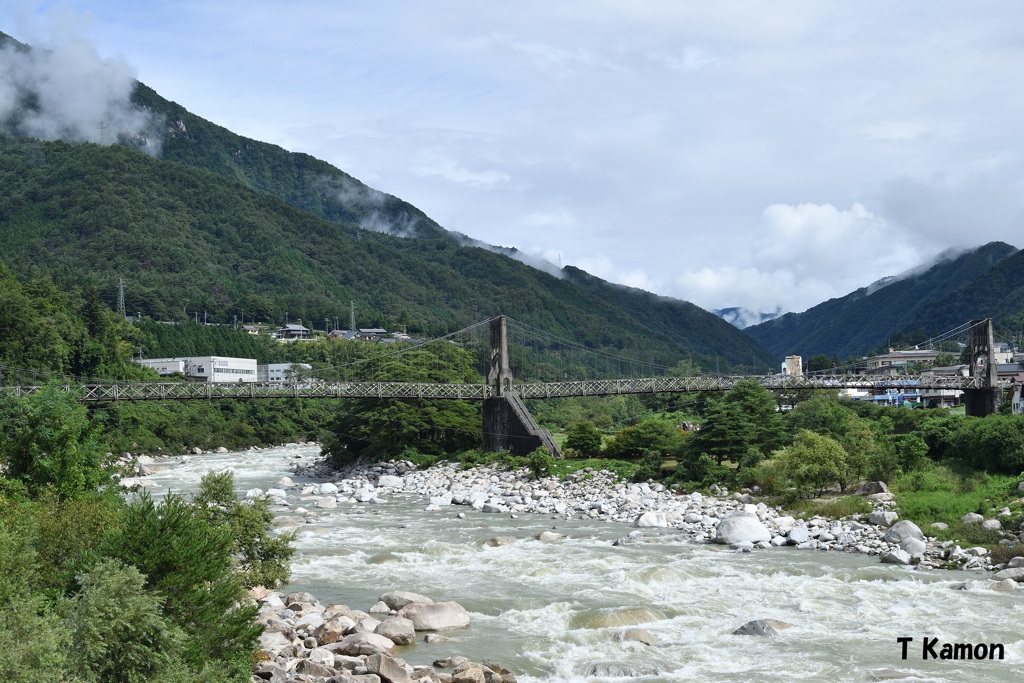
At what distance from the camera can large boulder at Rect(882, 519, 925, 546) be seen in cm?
2128

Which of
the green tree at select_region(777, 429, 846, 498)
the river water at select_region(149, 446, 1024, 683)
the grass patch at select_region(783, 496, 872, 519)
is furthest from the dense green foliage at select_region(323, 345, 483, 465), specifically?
the grass patch at select_region(783, 496, 872, 519)

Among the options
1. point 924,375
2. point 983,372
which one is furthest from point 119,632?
point 924,375

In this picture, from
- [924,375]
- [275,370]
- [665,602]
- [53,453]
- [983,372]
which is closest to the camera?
[53,453]

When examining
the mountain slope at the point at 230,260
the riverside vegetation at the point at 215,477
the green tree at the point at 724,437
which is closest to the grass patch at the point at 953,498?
the riverside vegetation at the point at 215,477

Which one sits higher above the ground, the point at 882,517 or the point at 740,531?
the point at 882,517

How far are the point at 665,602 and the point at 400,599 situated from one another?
15.7 ft

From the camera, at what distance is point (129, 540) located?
10.5 m

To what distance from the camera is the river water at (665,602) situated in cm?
1365

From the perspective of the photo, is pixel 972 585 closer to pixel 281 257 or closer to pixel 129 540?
pixel 129 540

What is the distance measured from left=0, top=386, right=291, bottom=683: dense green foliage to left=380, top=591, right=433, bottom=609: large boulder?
3.52 metres

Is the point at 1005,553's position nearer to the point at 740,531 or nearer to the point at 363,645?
the point at 740,531

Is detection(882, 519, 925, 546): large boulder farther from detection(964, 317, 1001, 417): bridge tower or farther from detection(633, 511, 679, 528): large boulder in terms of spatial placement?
detection(964, 317, 1001, 417): bridge tower

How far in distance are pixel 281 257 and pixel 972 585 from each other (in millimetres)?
150928

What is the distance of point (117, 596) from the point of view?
372 inches
